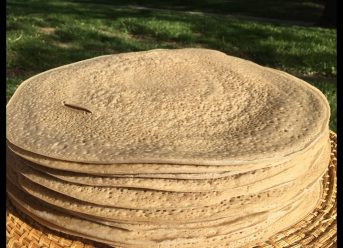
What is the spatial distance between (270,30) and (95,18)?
287cm

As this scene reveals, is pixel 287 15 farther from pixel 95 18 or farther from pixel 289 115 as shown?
pixel 289 115

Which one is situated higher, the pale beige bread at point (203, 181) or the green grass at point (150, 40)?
the pale beige bread at point (203, 181)

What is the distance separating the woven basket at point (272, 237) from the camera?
64.3 inches

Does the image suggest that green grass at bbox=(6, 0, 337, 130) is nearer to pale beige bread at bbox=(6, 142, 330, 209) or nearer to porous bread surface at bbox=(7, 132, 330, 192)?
porous bread surface at bbox=(7, 132, 330, 192)

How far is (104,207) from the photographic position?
153 centimetres

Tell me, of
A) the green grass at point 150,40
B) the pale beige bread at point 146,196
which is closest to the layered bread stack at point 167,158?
the pale beige bread at point 146,196

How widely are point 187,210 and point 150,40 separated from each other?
5356 mm

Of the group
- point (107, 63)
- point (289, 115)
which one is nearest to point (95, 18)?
point (107, 63)

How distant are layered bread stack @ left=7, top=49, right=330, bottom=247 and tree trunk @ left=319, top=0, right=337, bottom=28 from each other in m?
7.04

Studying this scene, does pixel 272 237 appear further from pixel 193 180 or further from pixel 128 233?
pixel 128 233

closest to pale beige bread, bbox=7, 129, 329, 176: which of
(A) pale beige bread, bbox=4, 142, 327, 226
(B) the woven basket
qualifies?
(A) pale beige bread, bbox=4, 142, 327, 226

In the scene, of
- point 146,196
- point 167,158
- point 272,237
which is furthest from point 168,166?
point 272,237

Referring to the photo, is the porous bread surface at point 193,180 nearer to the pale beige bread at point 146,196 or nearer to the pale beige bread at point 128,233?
the pale beige bread at point 146,196

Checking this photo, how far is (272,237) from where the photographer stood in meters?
1.69
